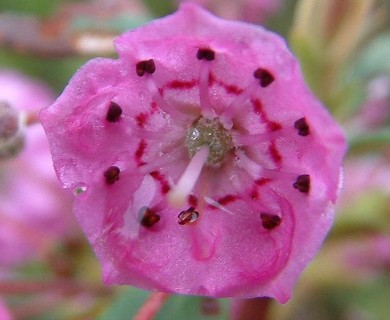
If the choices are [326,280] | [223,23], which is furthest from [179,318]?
[326,280]

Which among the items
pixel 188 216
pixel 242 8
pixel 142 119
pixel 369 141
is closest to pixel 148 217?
pixel 188 216

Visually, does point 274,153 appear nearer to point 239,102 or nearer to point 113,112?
point 239,102

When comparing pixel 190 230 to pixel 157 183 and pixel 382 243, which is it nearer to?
pixel 157 183

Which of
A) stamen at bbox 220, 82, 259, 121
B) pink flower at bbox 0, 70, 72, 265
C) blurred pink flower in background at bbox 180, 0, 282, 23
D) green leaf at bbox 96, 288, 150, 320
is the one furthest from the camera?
pink flower at bbox 0, 70, 72, 265

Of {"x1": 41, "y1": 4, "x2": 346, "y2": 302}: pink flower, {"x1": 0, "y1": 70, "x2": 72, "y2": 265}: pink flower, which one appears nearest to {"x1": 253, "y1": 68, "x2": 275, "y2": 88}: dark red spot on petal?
{"x1": 41, "y1": 4, "x2": 346, "y2": 302}: pink flower

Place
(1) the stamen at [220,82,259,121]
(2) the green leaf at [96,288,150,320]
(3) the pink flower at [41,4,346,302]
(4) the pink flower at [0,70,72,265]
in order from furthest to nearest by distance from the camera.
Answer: (4) the pink flower at [0,70,72,265]
(2) the green leaf at [96,288,150,320]
(1) the stamen at [220,82,259,121]
(3) the pink flower at [41,4,346,302]

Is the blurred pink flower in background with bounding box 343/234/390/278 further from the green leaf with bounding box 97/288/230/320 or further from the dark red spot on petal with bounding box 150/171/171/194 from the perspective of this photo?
the dark red spot on petal with bounding box 150/171/171/194

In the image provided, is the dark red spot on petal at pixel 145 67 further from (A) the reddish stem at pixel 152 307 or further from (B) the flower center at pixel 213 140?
(A) the reddish stem at pixel 152 307
